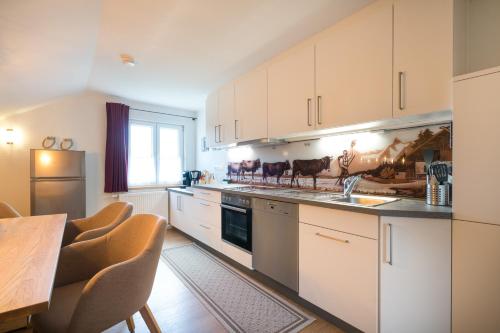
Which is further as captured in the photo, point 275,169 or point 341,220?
point 275,169

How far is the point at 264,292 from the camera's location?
6.98 feet

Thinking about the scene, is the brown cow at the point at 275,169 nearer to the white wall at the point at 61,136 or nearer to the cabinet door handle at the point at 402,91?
the cabinet door handle at the point at 402,91

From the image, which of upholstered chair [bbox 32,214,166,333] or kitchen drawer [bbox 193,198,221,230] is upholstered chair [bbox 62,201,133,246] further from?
kitchen drawer [bbox 193,198,221,230]

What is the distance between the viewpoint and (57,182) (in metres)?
3.09

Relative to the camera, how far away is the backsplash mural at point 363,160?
5.86 feet

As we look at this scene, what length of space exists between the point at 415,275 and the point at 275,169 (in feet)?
6.31

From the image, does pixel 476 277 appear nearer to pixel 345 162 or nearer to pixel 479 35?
pixel 345 162

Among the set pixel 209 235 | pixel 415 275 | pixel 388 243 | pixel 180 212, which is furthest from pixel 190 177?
pixel 415 275

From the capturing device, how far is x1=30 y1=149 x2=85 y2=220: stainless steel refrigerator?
2.98m

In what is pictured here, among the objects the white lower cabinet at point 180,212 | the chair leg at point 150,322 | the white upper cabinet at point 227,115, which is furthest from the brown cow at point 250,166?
the chair leg at point 150,322

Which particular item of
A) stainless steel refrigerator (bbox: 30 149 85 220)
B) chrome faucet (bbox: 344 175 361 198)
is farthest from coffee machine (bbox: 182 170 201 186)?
chrome faucet (bbox: 344 175 361 198)

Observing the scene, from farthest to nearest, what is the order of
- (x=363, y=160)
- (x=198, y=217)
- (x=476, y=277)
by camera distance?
(x=198, y=217), (x=363, y=160), (x=476, y=277)

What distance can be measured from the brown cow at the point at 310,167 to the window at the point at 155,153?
9.11 feet

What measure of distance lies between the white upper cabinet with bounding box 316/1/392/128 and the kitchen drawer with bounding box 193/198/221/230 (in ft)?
5.48
